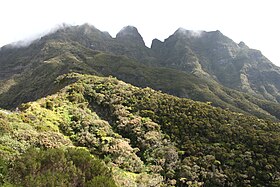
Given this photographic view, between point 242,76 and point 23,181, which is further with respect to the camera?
point 242,76

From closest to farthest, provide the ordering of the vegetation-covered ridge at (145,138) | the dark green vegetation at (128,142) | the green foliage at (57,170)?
the green foliage at (57,170) < the dark green vegetation at (128,142) < the vegetation-covered ridge at (145,138)

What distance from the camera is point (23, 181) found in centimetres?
1484

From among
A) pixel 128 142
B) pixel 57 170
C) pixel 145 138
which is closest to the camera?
pixel 57 170

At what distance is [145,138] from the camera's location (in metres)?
33.3

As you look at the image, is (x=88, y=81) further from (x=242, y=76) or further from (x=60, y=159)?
(x=242, y=76)

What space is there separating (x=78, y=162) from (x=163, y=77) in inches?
4819

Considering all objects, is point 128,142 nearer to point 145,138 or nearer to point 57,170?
point 145,138

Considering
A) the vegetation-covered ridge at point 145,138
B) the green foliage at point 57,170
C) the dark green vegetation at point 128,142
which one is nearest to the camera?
the green foliage at point 57,170

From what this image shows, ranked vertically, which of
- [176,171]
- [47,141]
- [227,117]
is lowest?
[176,171]

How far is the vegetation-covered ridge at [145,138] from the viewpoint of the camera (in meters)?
23.0

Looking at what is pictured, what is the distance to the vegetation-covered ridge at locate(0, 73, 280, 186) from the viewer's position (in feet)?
75.6

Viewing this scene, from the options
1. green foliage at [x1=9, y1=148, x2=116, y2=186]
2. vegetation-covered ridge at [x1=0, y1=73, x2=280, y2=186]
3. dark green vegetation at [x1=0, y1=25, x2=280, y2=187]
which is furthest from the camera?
vegetation-covered ridge at [x1=0, y1=73, x2=280, y2=186]

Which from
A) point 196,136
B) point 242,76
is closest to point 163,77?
point 242,76

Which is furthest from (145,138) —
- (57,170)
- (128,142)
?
(57,170)
